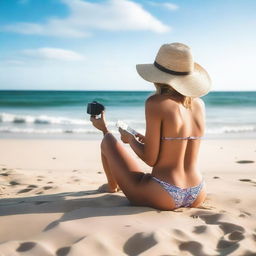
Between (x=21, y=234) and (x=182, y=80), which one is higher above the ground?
(x=182, y=80)

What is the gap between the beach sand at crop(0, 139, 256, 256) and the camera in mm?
2580

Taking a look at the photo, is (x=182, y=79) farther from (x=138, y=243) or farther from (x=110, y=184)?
(x=110, y=184)

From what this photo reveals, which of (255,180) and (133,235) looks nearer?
(133,235)

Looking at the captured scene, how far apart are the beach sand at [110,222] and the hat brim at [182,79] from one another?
1056 mm

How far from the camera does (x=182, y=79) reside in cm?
309

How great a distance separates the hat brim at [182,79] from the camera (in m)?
3.02

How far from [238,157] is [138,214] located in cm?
458

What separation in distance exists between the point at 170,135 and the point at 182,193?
0.54 meters

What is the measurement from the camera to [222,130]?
12.6m

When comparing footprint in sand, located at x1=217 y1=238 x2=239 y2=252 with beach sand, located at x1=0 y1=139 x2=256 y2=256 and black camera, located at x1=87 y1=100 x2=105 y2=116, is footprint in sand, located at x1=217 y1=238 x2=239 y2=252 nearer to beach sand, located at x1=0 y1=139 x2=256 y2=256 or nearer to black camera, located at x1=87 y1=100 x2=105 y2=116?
beach sand, located at x1=0 y1=139 x2=256 y2=256

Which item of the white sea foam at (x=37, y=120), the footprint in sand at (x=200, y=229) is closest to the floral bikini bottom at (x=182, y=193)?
the footprint in sand at (x=200, y=229)

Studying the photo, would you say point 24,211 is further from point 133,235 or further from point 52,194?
point 133,235

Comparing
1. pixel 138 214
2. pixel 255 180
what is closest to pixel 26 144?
pixel 255 180

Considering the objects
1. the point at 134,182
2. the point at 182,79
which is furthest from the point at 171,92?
the point at 134,182
